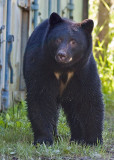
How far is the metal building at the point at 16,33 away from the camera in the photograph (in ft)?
21.9

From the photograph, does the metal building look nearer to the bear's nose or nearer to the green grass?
the green grass

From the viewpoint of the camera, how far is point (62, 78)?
4.86m

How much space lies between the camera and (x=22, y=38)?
7.74 meters

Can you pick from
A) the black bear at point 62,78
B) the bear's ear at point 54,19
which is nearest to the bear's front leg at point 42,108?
the black bear at point 62,78

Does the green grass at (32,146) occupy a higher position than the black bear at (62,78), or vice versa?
the black bear at (62,78)

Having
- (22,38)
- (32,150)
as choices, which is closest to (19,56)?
(22,38)

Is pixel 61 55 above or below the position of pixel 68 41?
below

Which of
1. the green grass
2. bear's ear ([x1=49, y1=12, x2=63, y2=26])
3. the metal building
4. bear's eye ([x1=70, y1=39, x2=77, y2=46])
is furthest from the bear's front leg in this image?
the metal building

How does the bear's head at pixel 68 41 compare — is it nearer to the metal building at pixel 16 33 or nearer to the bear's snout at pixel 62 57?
the bear's snout at pixel 62 57

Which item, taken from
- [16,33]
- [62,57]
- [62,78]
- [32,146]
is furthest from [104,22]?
[32,146]

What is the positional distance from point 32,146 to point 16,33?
3.28 m

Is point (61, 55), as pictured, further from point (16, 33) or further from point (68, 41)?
point (16, 33)

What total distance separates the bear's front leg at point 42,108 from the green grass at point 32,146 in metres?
0.14

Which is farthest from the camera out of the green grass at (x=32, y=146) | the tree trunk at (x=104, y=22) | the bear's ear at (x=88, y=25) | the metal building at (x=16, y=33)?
the tree trunk at (x=104, y=22)
